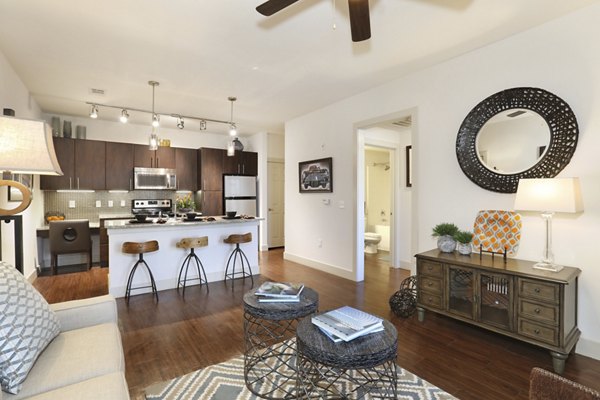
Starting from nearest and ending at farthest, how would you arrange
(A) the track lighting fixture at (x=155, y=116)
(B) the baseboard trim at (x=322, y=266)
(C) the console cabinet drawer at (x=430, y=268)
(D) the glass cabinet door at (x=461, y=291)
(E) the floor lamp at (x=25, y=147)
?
(E) the floor lamp at (x=25, y=147) → (D) the glass cabinet door at (x=461, y=291) → (C) the console cabinet drawer at (x=430, y=268) → (A) the track lighting fixture at (x=155, y=116) → (B) the baseboard trim at (x=322, y=266)

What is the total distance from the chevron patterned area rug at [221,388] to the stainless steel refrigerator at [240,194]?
Answer: 15.4ft

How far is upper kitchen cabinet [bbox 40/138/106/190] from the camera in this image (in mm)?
5273

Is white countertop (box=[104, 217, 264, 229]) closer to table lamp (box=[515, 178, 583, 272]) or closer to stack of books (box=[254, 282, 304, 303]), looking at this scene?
stack of books (box=[254, 282, 304, 303])

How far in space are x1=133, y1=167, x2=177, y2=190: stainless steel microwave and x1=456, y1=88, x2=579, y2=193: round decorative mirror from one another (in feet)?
17.3

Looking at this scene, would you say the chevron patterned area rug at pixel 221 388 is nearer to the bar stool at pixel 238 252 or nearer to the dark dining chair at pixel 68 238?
the bar stool at pixel 238 252

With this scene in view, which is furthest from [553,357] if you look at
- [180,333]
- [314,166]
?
[314,166]

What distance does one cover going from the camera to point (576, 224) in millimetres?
2463

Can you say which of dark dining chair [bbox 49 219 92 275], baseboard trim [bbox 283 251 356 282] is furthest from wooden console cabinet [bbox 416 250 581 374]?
dark dining chair [bbox 49 219 92 275]

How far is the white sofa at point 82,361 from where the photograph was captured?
1250 mm

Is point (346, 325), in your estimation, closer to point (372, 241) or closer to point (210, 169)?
point (372, 241)

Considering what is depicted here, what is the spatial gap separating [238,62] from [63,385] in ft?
9.93

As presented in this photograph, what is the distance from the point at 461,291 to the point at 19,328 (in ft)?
10.1

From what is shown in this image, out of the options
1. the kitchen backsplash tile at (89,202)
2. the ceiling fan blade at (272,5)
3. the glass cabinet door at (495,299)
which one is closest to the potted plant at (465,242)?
the glass cabinet door at (495,299)

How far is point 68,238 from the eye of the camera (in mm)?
4879
